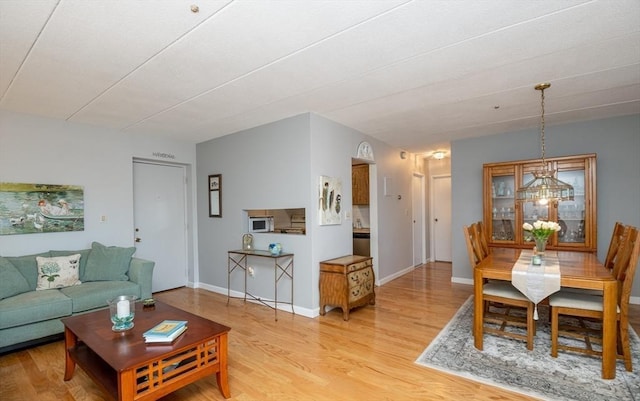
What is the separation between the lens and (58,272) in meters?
3.43

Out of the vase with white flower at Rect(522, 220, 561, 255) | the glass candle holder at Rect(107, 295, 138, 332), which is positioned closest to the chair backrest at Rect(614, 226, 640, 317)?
the vase with white flower at Rect(522, 220, 561, 255)

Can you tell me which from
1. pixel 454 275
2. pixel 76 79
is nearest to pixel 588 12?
pixel 76 79

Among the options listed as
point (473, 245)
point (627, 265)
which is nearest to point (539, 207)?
point (473, 245)

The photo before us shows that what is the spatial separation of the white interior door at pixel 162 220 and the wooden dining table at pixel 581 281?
14.4ft

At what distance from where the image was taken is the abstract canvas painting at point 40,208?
11.4 feet

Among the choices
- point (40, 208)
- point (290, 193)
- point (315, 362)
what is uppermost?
point (290, 193)

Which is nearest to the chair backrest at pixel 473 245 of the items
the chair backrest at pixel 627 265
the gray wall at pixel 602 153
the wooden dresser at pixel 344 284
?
the chair backrest at pixel 627 265

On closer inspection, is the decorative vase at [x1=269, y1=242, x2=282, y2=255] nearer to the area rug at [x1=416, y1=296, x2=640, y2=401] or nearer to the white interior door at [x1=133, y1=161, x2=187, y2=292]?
the area rug at [x1=416, y1=296, x2=640, y2=401]

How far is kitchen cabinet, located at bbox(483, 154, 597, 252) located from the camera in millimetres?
3946

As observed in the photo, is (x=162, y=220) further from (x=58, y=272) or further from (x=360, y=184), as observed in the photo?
(x=360, y=184)

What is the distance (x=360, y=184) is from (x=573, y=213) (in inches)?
116

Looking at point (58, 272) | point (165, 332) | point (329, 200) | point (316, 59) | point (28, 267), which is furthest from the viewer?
point (329, 200)

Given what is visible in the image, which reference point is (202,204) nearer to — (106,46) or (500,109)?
(106,46)

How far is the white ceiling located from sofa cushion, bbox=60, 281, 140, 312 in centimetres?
194
